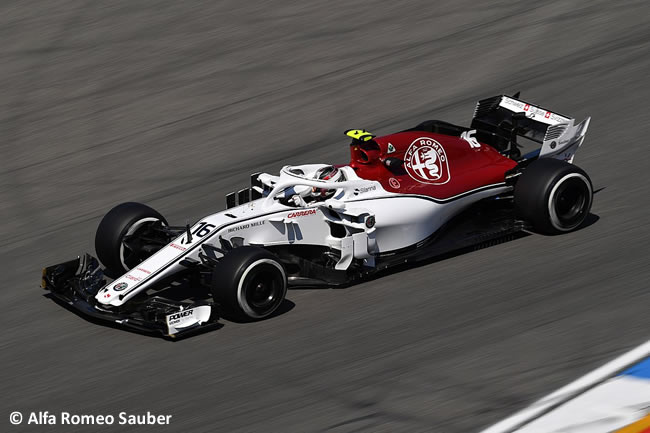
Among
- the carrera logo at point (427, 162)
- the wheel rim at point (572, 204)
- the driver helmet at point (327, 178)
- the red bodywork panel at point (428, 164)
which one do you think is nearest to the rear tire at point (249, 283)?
the driver helmet at point (327, 178)

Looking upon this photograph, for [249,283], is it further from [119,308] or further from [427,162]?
[427,162]

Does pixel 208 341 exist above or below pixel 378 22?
below

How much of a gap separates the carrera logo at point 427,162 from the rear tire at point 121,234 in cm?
281

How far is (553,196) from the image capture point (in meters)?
11.2

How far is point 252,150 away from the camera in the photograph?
15617 mm

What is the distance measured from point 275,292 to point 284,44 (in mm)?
9730

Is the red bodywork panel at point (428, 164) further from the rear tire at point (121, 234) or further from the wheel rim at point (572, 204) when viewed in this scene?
the rear tire at point (121, 234)

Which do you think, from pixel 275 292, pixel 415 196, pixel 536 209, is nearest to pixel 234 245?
pixel 275 292

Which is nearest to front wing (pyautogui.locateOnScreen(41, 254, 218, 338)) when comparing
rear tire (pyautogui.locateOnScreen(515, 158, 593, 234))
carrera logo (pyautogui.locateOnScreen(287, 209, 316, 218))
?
carrera logo (pyautogui.locateOnScreen(287, 209, 316, 218))

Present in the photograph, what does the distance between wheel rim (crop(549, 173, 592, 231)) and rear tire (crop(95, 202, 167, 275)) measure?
4347 millimetres

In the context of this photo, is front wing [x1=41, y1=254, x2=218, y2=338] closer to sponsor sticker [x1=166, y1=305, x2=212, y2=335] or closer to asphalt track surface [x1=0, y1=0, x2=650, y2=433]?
sponsor sticker [x1=166, y1=305, x2=212, y2=335]

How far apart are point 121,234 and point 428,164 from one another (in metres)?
3.43

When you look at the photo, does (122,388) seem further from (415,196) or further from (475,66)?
(475,66)

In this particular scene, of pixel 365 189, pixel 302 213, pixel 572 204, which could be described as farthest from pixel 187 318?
pixel 572 204
